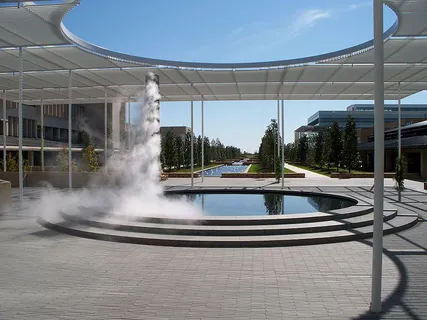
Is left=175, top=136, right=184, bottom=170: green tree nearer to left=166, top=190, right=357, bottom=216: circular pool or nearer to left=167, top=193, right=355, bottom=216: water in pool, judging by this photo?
left=166, top=190, right=357, bottom=216: circular pool

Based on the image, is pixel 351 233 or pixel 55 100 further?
pixel 55 100

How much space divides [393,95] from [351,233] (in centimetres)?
1756

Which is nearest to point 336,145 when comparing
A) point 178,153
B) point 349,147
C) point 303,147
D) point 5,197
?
point 349,147

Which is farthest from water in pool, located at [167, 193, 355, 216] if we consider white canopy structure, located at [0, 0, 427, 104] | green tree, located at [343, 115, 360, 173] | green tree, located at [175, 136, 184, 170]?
green tree, located at [175, 136, 184, 170]

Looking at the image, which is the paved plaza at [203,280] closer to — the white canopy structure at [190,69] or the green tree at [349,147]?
the white canopy structure at [190,69]

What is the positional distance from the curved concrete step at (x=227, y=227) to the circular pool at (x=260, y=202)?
2284 mm

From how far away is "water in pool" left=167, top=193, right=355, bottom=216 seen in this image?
550 inches

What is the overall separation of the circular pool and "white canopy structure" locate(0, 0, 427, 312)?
4.80 metres

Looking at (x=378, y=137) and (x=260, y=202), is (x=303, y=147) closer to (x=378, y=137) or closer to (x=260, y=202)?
(x=260, y=202)

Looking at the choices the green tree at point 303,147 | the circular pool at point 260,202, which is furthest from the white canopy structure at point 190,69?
the green tree at point 303,147

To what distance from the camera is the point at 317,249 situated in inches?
361

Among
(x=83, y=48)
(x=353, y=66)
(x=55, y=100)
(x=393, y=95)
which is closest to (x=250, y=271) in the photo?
(x=83, y=48)

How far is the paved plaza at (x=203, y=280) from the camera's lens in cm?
564

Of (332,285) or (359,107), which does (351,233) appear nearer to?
(332,285)
